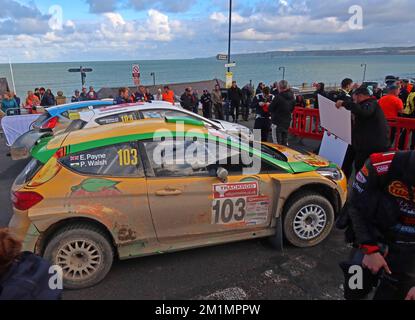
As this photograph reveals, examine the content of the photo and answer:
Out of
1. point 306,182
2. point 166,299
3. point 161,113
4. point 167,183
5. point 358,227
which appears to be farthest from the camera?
point 161,113

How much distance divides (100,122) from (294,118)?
19.2 feet

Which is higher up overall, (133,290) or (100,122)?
(100,122)

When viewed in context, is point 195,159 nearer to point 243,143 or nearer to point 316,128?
point 243,143

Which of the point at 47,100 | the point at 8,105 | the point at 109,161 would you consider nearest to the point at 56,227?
the point at 109,161

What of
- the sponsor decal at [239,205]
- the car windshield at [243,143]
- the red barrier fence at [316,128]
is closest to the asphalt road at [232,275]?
the sponsor decal at [239,205]

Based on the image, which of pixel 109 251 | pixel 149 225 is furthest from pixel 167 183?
pixel 109 251

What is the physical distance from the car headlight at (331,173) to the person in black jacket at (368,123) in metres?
0.93

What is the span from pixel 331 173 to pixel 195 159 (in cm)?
175

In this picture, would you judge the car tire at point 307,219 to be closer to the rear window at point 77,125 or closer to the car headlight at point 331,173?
the car headlight at point 331,173

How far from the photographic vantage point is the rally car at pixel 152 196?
3025 mm

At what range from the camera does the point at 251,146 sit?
12.2 feet

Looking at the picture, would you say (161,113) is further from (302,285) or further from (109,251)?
(302,285)

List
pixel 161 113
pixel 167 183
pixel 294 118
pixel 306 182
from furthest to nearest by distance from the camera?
pixel 294 118 < pixel 161 113 < pixel 306 182 < pixel 167 183

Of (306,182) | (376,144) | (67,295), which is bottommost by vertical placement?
(67,295)
